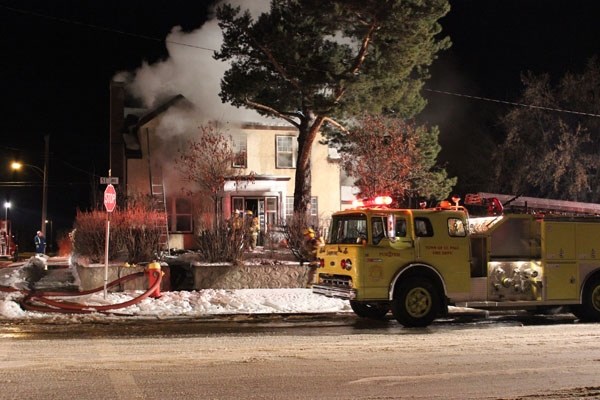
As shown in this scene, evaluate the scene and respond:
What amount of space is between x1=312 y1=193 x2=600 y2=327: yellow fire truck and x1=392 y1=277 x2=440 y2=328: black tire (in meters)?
0.02

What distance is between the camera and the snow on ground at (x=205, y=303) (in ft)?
43.3

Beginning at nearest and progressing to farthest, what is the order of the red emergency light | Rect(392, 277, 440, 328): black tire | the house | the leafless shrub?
Rect(392, 277, 440, 328): black tire, the red emergency light, the leafless shrub, the house

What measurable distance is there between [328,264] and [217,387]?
18.2 ft

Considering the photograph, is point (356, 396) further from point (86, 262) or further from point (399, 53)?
point (399, 53)

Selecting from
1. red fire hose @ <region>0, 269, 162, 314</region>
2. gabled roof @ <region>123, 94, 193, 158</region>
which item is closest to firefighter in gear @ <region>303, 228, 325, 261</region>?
red fire hose @ <region>0, 269, 162, 314</region>

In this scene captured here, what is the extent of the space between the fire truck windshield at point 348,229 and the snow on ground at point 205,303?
2.57 metres

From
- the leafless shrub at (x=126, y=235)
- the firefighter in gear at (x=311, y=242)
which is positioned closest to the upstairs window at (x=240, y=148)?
the leafless shrub at (x=126, y=235)

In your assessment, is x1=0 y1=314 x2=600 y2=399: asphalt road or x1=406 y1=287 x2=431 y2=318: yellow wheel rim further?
x1=406 y1=287 x2=431 y2=318: yellow wheel rim

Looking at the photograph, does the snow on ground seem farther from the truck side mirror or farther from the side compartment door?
the truck side mirror

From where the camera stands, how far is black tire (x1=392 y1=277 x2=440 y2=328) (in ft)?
37.9

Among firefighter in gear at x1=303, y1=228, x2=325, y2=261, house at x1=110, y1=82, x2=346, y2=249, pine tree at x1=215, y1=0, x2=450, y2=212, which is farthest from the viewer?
house at x1=110, y1=82, x2=346, y2=249

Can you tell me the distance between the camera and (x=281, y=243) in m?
18.6

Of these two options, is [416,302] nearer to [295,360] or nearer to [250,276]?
[295,360]

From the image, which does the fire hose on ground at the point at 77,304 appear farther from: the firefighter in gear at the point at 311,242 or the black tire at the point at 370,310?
the black tire at the point at 370,310
